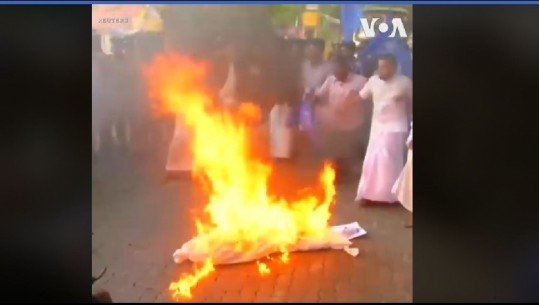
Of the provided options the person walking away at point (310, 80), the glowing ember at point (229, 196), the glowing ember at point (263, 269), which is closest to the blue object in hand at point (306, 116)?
the person walking away at point (310, 80)

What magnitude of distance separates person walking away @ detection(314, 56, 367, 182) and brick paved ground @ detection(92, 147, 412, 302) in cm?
7

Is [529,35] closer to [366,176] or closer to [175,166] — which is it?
[366,176]

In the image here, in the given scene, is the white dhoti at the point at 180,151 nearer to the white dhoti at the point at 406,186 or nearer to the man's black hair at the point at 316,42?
the man's black hair at the point at 316,42

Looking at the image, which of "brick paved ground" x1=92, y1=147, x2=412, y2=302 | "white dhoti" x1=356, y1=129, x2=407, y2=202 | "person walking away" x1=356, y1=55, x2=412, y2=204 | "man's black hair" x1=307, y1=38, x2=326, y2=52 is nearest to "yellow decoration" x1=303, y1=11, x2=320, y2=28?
"man's black hair" x1=307, y1=38, x2=326, y2=52

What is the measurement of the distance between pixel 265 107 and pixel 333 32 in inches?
9.8

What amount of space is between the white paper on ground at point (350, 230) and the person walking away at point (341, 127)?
12 centimetres

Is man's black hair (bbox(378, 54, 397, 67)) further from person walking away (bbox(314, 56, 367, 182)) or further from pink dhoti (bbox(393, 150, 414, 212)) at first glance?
pink dhoti (bbox(393, 150, 414, 212))

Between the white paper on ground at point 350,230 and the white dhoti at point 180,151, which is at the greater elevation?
the white dhoti at point 180,151

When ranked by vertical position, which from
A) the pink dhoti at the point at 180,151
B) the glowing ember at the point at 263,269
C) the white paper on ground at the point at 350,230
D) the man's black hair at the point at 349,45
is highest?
the man's black hair at the point at 349,45

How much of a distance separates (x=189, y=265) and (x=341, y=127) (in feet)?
1.68

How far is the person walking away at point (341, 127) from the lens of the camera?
1.73 meters

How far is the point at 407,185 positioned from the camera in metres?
1.73

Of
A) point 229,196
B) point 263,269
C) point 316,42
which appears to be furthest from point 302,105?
point 263,269

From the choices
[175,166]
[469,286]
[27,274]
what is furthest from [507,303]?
[27,274]
